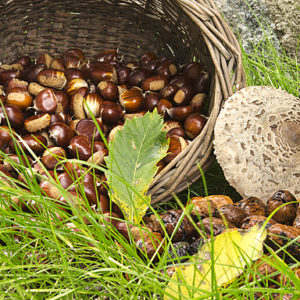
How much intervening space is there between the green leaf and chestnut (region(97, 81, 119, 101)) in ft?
1.72

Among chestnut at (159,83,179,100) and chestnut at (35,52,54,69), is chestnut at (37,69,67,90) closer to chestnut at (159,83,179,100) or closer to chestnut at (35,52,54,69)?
chestnut at (35,52,54,69)

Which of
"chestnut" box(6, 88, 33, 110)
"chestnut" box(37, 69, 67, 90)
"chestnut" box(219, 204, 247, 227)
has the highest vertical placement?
"chestnut" box(37, 69, 67, 90)

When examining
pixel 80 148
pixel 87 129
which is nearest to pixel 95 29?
pixel 87 129

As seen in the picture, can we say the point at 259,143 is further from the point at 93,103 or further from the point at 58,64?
the point at 58,64

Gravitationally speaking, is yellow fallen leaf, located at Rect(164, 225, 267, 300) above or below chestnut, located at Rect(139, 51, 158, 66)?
below

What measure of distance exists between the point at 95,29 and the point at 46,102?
670 millimetres

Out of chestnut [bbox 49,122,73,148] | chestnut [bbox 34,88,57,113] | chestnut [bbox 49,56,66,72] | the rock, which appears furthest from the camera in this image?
the rock

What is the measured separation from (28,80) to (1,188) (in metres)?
1.08

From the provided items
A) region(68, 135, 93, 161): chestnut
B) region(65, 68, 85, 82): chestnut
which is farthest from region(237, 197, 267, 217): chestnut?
region(65, 68, 85, 82): chestnut

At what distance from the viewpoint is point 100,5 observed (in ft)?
6.67

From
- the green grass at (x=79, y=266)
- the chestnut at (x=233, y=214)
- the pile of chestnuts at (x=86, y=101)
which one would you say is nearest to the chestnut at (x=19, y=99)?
the pile of chestnuts at (x=86, y=101)

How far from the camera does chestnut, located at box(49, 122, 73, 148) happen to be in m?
1.58

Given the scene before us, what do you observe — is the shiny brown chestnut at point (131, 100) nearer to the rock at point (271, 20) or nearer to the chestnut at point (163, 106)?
the chestnut at point (163, 106)

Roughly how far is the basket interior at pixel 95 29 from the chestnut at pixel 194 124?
0.37 metres
